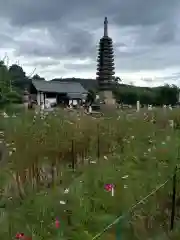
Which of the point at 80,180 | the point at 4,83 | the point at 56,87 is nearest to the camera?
the point at 80,180

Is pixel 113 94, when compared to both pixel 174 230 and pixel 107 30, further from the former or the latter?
pixel 174 230

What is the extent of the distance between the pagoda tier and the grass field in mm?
33315

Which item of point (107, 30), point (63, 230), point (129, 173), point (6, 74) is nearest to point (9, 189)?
point (129, 173)

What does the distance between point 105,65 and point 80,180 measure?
3803 centimetres

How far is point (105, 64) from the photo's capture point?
132 ft

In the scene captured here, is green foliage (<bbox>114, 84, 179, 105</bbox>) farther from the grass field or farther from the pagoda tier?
the grass field

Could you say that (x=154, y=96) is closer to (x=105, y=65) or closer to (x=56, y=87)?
(x=105, y=65)

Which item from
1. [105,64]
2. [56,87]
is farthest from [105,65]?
[56,87]

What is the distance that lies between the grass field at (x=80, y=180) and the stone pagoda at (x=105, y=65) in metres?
32.3

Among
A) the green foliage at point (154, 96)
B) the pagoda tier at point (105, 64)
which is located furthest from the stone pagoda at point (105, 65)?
the green foliage at point (154, 96)

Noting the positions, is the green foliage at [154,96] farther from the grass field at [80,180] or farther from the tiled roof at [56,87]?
the grass field at [80,180]

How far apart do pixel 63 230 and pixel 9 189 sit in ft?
4.04

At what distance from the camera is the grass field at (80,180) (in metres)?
1.95

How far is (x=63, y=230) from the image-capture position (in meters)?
1.83
